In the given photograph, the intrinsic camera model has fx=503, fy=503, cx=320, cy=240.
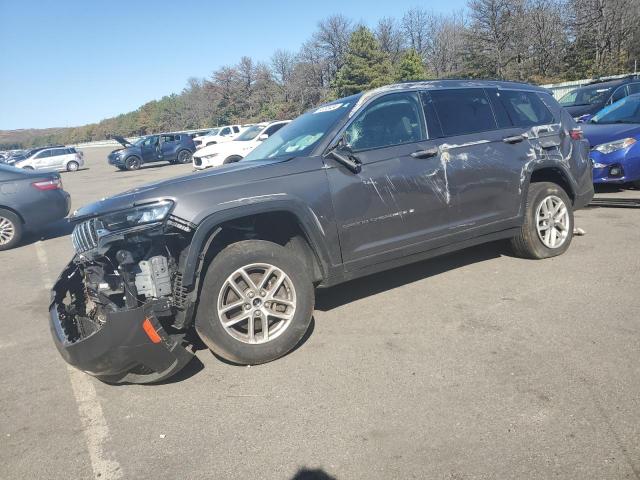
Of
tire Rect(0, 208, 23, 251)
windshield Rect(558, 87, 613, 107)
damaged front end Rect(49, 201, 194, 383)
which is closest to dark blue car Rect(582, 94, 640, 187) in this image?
windshield Rect(558, 87, 613, 107)

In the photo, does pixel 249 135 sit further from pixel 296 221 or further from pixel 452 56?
pixel 452 56

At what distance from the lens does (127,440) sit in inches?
114

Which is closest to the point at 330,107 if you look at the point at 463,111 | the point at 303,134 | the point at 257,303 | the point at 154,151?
the point at 303,134

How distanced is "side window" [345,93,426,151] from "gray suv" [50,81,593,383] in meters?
0.01

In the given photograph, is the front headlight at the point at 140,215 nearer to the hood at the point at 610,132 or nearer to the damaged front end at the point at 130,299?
the damaged front end at the point at 130,299

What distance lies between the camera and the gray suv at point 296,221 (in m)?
3.26

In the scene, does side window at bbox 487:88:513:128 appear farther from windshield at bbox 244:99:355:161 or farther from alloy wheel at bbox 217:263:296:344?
alloy wheel at bbox 217:263:296:344

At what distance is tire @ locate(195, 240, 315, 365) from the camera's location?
11.0ft

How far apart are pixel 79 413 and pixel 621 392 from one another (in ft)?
10.8

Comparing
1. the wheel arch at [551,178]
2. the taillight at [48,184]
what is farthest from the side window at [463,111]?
the taillight at [48,184]

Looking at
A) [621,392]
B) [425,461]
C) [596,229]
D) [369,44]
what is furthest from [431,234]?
[369,44]

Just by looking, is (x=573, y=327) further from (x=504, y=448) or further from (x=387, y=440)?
(x=387, y=440)

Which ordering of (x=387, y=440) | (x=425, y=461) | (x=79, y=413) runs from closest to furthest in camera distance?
(x=425, y=461)
(x=387, y=440)
(x=79, y=413)

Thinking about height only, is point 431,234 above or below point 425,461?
above
